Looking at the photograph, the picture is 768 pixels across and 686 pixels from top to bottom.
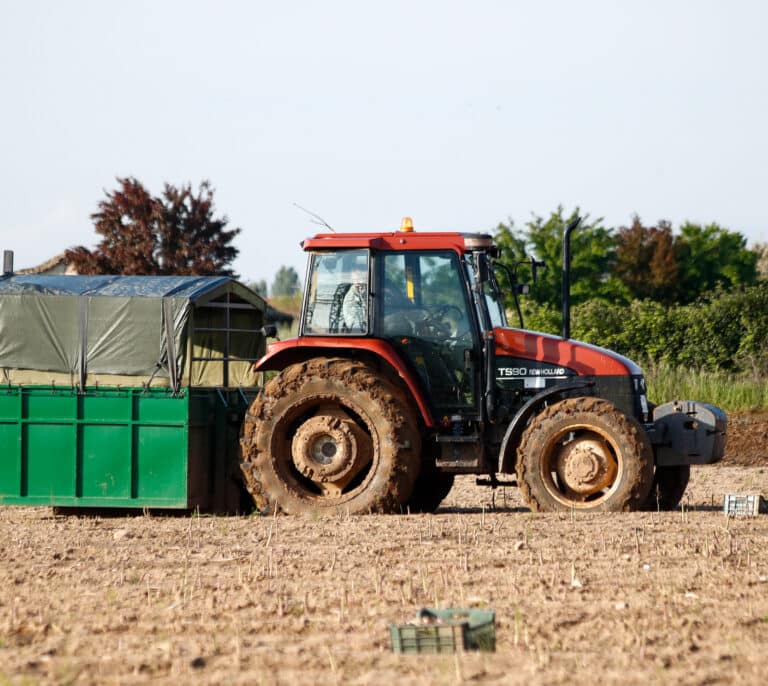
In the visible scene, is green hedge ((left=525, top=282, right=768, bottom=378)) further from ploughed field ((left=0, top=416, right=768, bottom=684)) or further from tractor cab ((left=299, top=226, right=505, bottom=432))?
tractor cab ((left=299, top=226, right=505, bottom=432))

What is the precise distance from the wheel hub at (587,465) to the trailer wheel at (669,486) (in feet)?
3.60

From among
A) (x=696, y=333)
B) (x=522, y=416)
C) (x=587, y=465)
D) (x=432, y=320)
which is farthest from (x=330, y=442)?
(x=696, y=333)

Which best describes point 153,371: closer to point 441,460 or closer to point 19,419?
point 19,419

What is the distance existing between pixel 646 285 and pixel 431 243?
27828mm

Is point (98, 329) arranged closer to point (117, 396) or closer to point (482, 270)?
point (117, 396)

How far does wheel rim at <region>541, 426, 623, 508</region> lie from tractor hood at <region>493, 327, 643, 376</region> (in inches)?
26.8

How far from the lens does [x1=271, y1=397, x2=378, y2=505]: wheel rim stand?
41.5 ft

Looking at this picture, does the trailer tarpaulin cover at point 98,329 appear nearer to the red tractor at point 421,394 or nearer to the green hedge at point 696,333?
the red tractor at point 421,394

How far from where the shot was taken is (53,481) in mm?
13117

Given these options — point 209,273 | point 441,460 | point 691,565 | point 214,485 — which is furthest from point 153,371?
point 209,273

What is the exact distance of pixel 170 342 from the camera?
45.2 feet

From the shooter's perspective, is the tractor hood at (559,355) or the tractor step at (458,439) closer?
the tractor step at (458,439)

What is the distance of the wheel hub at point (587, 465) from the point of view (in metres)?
12.3

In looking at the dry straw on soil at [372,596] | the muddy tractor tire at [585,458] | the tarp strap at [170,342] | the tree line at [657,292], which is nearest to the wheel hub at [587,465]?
the muddy tractor tire at [585,458]
